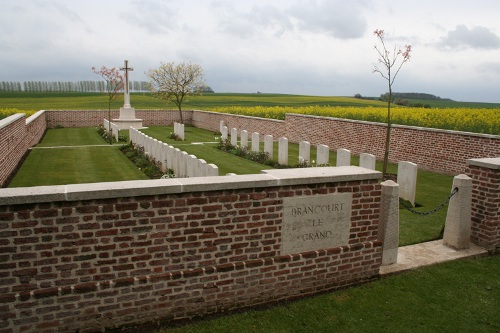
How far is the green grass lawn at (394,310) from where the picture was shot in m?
4.01

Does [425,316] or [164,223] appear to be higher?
[164,223]

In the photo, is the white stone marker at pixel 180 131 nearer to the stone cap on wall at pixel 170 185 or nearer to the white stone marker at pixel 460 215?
the white stone marker at pixel 460 215

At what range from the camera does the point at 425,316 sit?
4.25 meters

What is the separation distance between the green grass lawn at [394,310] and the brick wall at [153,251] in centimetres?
21

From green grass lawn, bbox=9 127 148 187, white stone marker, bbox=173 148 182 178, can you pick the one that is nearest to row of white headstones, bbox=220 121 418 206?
white stone marker, bbox=173 148 182 178

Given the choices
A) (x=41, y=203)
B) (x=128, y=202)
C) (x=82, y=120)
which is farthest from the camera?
(x=82, y=120)

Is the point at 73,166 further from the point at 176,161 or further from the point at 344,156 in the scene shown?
the point at 344,156

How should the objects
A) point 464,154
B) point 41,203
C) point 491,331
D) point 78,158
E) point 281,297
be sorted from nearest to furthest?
point 41,203
point 491,331
point 281,297
point 464,154
point 78,158

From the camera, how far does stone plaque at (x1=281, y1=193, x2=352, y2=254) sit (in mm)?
4336

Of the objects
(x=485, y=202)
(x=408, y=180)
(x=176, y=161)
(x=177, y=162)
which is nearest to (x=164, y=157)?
(x=176, y=161)

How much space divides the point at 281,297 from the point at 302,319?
39cm

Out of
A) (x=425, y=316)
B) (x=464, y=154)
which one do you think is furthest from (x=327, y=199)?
(x=464, y=154)

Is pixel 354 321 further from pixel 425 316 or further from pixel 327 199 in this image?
pixel 327 199

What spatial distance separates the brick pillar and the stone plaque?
247 centimetres
